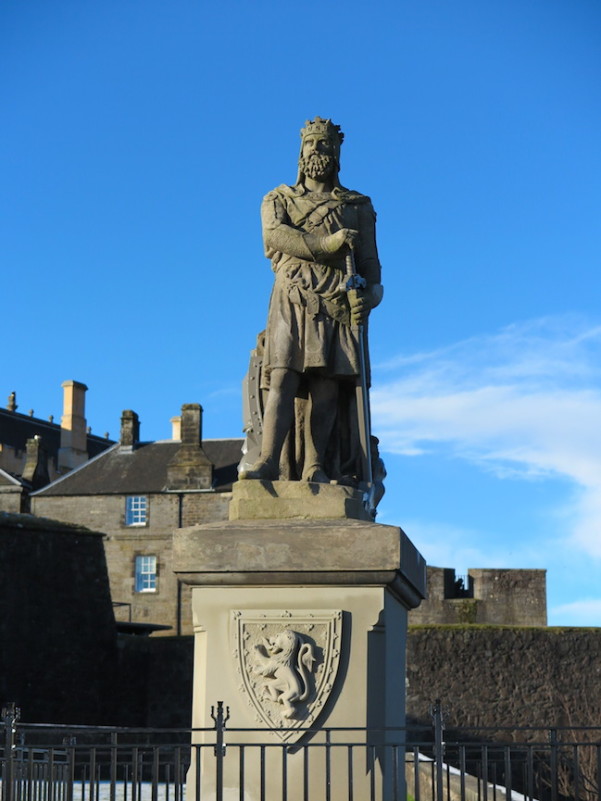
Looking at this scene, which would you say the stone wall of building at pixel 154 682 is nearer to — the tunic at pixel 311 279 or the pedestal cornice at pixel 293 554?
the tunic at pixel 311 279

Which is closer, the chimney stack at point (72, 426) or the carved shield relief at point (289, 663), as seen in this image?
the carved shield relief at point (289, 663)

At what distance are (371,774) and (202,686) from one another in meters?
0.89

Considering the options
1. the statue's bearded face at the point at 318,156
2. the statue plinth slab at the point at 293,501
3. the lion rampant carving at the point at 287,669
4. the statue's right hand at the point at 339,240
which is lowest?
the lion rampant carving at the point at 287,669

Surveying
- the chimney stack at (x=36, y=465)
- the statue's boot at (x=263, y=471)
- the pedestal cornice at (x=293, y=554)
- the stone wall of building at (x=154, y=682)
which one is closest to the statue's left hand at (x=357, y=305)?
the statue's boot at (x=263, y=471)

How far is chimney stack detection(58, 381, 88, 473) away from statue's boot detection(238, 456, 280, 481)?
52659 millimetres

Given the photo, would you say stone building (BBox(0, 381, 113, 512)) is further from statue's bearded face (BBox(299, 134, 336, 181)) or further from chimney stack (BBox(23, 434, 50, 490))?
statue's bearded face (BBox(299, 134, 336, 181))

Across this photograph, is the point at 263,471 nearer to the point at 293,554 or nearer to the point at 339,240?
the point at 293,554

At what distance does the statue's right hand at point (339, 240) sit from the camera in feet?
23.0

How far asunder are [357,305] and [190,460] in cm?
4227

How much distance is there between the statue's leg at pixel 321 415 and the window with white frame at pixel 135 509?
42.7 metres

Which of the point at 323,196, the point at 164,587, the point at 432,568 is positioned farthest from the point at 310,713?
the point at 164,587

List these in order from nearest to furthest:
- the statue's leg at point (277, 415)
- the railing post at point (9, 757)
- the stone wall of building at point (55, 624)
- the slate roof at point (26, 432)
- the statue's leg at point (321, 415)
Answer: the railing post at point (9, 757) < the statue's leg at point (277, 415) < the statue's leg at point (321, 415) < the stone wall of building at point (55, 624) < the slate roof at point (26, 432)

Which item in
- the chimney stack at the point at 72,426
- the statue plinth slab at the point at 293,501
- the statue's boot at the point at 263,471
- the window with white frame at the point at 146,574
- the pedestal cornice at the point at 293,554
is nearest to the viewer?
the pedestal cornice at the point at 293,554

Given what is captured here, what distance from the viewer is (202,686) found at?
6.61m
